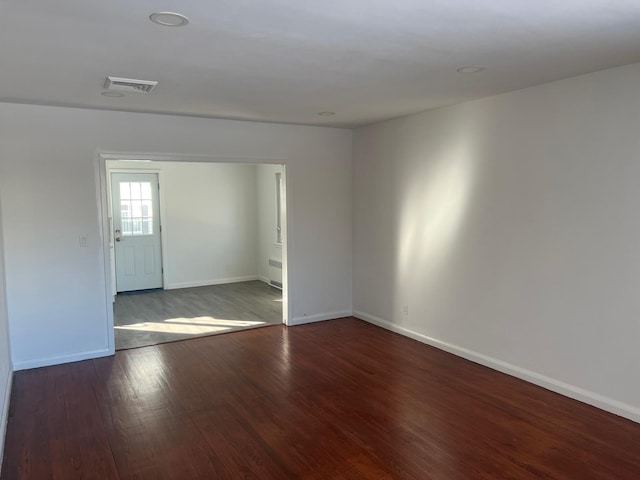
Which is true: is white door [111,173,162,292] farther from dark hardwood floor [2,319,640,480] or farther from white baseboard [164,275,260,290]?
dark hardwood floor [2,319,640,480]

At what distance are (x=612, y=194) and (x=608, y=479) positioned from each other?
1866mm

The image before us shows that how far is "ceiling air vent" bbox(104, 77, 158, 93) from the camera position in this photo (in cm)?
327

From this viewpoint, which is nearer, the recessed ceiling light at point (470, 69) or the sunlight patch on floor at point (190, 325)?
the recessed ceiling light at point (470, 69)

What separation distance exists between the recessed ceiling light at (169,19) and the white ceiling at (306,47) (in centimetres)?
4

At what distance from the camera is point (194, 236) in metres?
8.02

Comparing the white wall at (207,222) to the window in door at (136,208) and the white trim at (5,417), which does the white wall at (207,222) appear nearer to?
the window in door at (136,208)

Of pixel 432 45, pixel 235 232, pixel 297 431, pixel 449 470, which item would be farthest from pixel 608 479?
pixel 235 232

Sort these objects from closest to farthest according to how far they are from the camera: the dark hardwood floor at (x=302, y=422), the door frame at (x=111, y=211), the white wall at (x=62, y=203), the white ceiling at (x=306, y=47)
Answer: the white ceiling at (x=306, y=47) → the dark hardwood floor at (x=302, y=422) → the white wall at (x=62, y=203) → the door frame at (x=111, y=211)

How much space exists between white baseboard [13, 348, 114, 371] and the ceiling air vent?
261 centimetres

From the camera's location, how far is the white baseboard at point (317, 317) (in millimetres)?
5605

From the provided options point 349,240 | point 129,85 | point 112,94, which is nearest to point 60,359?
point 112,94

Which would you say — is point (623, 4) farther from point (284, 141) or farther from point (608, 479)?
point (284, 141)

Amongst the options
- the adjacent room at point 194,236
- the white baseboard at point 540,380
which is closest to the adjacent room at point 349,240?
the white baseboard at point 540,380

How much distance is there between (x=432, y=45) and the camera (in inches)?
101
